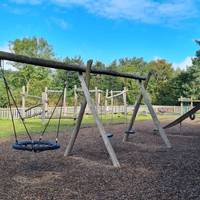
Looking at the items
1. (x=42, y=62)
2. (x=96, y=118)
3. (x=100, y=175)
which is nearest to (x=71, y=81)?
(x=96, y=118)

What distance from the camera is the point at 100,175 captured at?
5.89 meters

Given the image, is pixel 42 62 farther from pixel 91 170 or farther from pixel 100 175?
pixel 100 175

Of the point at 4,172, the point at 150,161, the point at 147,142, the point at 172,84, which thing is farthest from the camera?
the point at 172,84

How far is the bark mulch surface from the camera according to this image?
4672 mm

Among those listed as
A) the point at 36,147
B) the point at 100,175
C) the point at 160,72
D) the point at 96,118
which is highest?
the point at 160,72

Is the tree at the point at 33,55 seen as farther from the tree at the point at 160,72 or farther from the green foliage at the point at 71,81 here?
the tree at the point at 160,72

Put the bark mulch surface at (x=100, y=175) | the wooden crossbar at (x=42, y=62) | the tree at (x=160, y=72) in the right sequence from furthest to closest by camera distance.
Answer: the tree at (x=160, y=72) → the wooden crossbar at (x=42, y=62) → the bark mulch surface at (x=100, y=175)

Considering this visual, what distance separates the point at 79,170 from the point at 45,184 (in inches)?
46.5

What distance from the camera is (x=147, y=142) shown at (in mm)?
10781

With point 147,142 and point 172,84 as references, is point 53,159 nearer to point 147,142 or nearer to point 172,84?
point 147,142

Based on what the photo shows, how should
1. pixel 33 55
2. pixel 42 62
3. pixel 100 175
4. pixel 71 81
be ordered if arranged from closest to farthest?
pixel 100 175
pixel 42 62
pixel 71 81
pixel 33 55

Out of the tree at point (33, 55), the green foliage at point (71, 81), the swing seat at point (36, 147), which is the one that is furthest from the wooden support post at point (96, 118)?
the tree at point (33, 55)

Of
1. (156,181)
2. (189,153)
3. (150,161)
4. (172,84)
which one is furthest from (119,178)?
(172,84)

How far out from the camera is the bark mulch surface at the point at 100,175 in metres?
4.67
